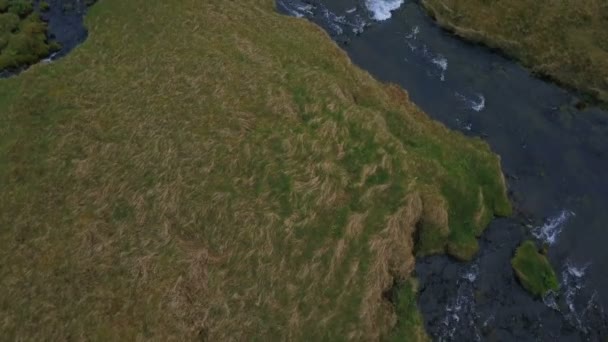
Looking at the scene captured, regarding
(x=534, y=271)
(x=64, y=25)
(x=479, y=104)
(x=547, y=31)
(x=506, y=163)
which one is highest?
(x=547, y=31)

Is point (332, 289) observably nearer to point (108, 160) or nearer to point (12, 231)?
point (108, 160)

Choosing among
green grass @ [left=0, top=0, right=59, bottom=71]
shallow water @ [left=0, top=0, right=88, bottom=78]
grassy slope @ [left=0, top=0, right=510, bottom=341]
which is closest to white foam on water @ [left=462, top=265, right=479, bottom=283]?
grassy slope @ [left=0, top=0, right=510, bottom=341]

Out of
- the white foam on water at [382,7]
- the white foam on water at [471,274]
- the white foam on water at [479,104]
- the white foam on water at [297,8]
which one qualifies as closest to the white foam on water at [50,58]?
the white foam on water at [297,8]

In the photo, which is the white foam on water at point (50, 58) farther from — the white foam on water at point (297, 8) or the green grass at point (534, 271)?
the green grass at point (534, 271)

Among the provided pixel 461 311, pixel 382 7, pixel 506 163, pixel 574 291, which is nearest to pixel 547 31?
pixel 382 7

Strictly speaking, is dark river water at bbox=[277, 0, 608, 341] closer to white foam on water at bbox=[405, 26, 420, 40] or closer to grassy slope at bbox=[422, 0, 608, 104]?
white foam on water at bbox=[405, 26, 420, 40]

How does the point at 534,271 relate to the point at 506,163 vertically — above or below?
below

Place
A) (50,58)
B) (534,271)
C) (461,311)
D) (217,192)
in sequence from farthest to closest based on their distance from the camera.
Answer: (50,58) → (534,271) → (217,192) → (461,311)

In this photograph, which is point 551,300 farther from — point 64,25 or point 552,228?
point 64,25
